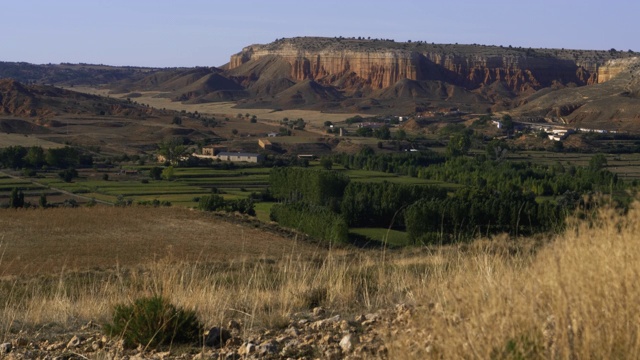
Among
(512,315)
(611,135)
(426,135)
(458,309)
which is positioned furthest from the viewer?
(426,135)

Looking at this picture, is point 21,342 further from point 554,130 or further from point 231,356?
point 554,130

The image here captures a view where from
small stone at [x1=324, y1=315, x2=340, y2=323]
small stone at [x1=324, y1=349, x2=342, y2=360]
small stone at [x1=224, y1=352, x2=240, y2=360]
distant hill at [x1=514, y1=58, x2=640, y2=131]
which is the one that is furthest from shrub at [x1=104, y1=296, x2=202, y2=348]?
distant hill at [x1=514, y1=58, x2=640, y2=131]

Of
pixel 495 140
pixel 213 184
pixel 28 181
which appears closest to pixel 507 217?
pixel 213 184

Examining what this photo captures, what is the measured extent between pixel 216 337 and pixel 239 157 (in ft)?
191

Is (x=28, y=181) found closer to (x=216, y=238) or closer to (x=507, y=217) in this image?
(x=216, y=238)

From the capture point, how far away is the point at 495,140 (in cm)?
8038

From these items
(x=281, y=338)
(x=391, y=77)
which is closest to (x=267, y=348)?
(x=281, y=338)

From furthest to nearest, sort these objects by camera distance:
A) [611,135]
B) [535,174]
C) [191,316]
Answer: [611,135] < [535,174] < [191,316]

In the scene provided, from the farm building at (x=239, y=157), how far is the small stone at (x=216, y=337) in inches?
2213

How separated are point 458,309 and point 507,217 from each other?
22060mm

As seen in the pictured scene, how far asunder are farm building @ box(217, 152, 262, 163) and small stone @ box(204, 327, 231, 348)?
184 feet

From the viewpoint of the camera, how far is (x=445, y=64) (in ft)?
475

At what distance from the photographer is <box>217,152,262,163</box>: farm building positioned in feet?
205

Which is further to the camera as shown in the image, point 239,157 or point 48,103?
point 48,103
